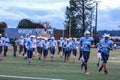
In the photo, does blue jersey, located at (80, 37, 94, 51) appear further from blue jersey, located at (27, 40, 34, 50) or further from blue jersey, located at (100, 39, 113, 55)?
blue jersey, located at (27, 40, 34, 50)

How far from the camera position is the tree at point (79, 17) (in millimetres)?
116238

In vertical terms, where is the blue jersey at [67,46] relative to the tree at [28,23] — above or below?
below

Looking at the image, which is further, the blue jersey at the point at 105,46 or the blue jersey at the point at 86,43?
the blue jersey at the point at 105,46

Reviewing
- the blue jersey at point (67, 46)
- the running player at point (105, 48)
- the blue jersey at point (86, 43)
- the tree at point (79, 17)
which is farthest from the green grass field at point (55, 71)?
the tree at point (79, 17)

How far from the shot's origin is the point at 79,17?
117m

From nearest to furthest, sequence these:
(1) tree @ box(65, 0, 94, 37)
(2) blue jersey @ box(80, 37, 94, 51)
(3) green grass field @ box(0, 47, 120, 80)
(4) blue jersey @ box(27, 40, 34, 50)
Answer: (3) green grass field @ box(0, 47, 120, 80), (2) blue jersey @ box(80, 37, 94, 51), (4) blue jersey @ box(27, 40, 34, 50), (1) tree @ box(65, 0, 94, 37)

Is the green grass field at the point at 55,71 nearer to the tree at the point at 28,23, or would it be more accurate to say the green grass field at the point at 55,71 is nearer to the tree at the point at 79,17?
the tree at the point at 79,17

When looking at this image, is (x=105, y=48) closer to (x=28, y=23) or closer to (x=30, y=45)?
(x=30, y=45)

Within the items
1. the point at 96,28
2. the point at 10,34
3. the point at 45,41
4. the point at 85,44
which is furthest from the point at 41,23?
Answer: the point at 85,44

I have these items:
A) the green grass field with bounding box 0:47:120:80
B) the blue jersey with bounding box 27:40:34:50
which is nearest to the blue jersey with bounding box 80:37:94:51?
the green grass field with bounding box 0:47:120:80

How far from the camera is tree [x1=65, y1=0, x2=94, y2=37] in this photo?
116 m

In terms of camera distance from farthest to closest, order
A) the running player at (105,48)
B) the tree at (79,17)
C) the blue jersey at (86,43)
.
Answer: the tree at (79,17)
the running player at (105,48)
the blue jersey at (86,43)

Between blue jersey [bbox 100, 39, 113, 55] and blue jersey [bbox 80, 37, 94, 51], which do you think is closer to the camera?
blue jersey [bbox 80, 37, 94, 51]

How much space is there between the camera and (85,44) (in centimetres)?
2284
